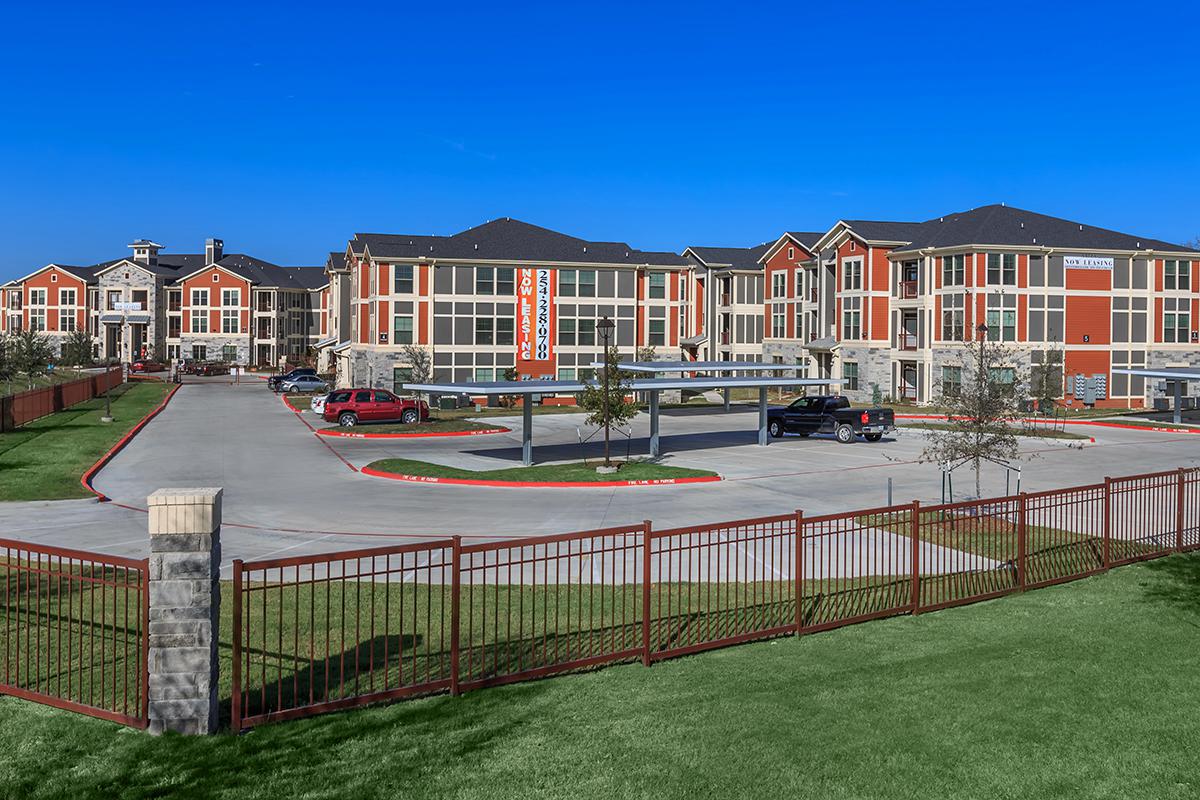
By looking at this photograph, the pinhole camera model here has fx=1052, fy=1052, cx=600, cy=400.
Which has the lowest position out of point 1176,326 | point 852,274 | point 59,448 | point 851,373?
point 59,448

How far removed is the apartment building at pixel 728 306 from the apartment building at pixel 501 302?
39.1ft

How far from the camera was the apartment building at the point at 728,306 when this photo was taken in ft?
272

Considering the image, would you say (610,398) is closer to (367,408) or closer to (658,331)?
(367,408)

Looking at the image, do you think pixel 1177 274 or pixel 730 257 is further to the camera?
pixel 730 257

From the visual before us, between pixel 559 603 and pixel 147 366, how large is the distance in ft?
319

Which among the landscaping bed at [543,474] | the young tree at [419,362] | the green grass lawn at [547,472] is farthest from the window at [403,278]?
the landscaping bed at [543,474]

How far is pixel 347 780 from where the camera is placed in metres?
8.41

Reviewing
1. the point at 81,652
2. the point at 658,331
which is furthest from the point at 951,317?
the point at 81,652

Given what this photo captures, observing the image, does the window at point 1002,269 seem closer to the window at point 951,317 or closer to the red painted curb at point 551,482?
the window at point 951,317

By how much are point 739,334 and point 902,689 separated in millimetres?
73384

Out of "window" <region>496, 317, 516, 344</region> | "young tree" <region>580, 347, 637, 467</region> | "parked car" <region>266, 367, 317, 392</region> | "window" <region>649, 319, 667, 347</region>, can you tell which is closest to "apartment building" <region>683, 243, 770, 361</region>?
"window" <region>649, 319, 667, 347</region>

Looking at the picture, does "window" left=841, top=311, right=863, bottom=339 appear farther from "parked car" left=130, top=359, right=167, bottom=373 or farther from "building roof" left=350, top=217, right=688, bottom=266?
"parked car" left=130, top=359, right=167, bottom=373

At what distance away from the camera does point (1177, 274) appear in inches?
2613

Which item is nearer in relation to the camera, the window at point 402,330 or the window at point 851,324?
the window at point 402,330
